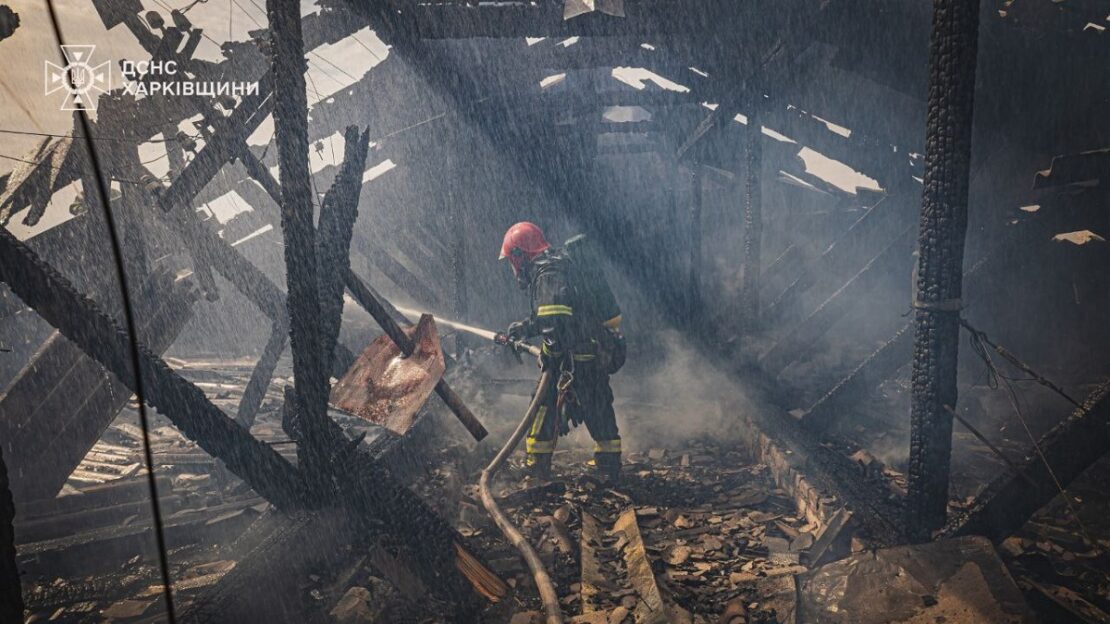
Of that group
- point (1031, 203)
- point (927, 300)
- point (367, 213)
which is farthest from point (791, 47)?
point (367, 213)

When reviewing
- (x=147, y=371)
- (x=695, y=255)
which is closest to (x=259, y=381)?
(x=147, y=371)

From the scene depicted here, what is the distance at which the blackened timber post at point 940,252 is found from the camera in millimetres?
3539

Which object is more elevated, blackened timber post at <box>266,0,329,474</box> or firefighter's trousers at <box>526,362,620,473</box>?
blackened timber post at <box>266,0,329,474</box>

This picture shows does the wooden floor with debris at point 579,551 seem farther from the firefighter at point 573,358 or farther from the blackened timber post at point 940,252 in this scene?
the blackened timber post at point 940,252

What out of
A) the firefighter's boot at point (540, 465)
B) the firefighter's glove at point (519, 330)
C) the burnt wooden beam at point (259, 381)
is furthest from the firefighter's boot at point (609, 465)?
the burnt wooden beam at point (259, 381)

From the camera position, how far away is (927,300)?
12.4 ft

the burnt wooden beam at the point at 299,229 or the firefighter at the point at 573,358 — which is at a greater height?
the burnt wooden beam at the point at 299,229

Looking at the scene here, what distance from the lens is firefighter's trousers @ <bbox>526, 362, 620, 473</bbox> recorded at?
6.04m

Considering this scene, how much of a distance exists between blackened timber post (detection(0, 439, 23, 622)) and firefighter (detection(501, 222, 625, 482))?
4175 millimetres

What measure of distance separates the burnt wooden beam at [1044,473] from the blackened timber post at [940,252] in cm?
25

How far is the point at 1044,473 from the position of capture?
11.9 feet

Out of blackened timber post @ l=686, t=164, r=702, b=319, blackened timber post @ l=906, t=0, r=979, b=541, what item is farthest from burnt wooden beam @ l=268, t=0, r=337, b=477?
blackened timber post @ l=686, t=164, r=702, b=319

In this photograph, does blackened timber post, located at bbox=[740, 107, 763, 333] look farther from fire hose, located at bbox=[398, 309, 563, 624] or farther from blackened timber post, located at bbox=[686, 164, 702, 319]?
fire hose, located at bbox=[398, 309, 563, 624]

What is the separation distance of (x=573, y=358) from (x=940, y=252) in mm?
3323
